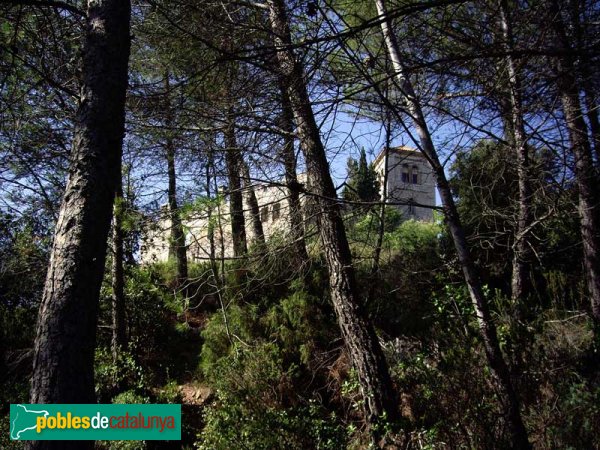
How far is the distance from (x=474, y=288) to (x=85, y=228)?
286 centimetres

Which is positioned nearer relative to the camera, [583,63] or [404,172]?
[583,63]

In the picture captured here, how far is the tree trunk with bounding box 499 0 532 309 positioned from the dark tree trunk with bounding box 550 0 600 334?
0.82ft

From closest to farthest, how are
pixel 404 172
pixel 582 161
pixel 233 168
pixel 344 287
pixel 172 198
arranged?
pixel 582 161 → pixel 344 287 → pixel 233 168 → pixel 172 198 → pixel 404 172

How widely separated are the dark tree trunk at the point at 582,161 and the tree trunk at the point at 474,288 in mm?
877

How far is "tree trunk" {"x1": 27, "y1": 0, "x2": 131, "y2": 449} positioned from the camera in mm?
2059

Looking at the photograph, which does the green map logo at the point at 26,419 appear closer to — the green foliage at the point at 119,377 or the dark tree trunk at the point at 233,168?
the dark tree trunk at the point at 233,168

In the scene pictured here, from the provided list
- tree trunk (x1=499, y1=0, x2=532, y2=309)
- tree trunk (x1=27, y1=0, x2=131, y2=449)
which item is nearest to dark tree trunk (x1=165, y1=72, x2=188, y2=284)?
tree trunk (x1=27, y1=0, x2=131, y2=449)

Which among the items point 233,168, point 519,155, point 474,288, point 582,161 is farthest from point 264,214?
point 582,161

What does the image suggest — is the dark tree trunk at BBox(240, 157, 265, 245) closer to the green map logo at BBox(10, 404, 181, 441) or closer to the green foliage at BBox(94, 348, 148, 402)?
the green map logo at BBox(10, 404, 181, 441)

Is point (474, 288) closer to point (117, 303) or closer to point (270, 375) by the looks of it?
point (270, 375)

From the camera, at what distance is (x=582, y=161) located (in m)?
3.52

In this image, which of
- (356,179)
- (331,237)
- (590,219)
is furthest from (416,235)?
(331,237)

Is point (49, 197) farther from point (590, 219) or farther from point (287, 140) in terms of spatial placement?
point (590, 219)

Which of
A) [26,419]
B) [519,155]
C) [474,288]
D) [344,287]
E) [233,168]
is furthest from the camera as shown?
[233,168]
